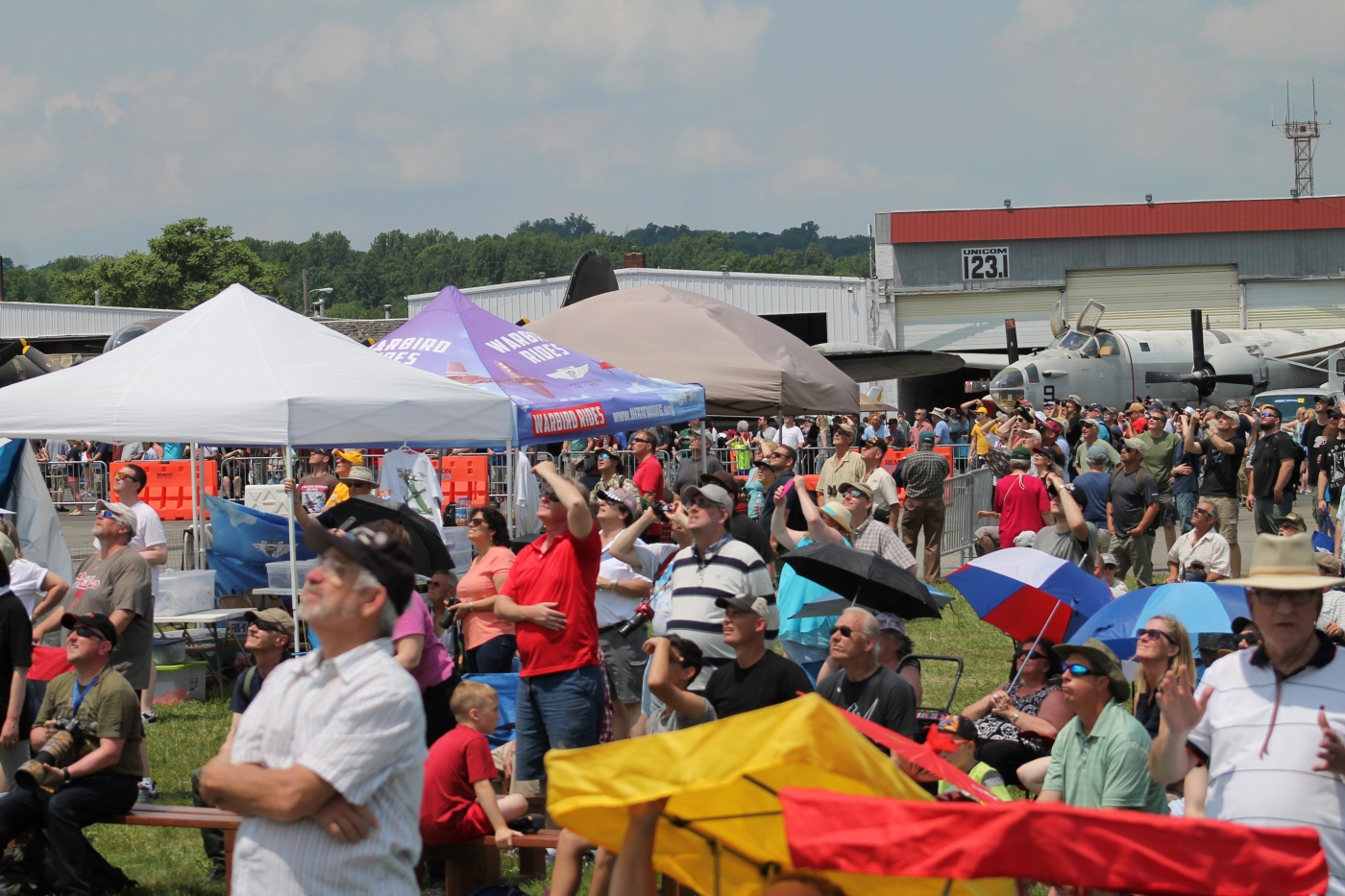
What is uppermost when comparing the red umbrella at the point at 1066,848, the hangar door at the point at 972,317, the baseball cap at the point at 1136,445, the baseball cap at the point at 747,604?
the hangar door at the point at 972,317

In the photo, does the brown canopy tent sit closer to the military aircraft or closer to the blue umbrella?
the blue umbrella

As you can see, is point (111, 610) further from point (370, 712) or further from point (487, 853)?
point (370, 712)

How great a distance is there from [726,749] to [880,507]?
1017 centimetres

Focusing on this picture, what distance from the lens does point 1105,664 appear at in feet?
16.9

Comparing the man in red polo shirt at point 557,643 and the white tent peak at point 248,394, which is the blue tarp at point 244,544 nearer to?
the white tent peak at point 248,394

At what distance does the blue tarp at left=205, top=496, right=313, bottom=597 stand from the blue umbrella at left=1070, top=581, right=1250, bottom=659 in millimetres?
6675

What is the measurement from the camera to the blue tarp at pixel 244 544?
10.9 meters

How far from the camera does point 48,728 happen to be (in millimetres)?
5758

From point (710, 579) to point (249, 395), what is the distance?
166 inches

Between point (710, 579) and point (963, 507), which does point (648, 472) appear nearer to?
point (963, 507)

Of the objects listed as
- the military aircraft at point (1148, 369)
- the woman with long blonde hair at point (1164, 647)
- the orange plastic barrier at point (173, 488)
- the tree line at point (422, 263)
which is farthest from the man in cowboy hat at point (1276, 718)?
the tree line at point (422, 263)

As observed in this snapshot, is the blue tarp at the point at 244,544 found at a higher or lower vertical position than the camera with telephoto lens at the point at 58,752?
higher

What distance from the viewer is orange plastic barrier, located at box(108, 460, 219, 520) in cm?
1969

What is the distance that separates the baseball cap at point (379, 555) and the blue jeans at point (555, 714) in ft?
9.14
